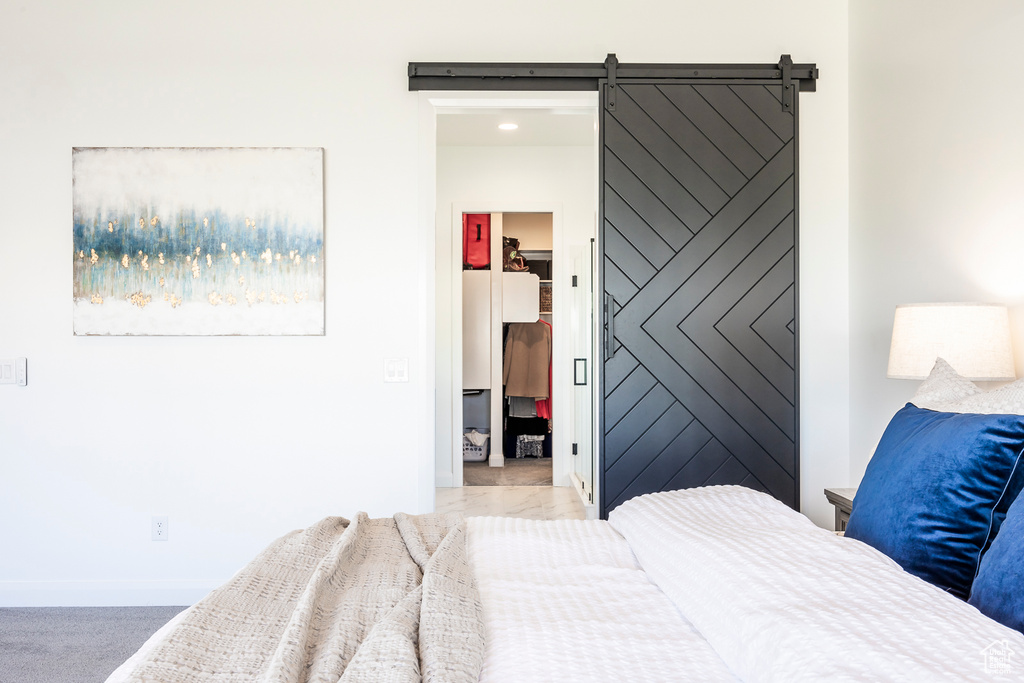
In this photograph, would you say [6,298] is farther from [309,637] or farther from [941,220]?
[941,220]

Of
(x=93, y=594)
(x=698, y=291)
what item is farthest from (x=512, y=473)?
(x=93, y=594)

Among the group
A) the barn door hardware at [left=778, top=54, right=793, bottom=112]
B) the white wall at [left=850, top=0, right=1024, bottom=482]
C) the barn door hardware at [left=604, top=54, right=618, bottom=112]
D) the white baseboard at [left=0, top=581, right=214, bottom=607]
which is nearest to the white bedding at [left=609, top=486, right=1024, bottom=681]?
→ the white wall at [left=850, top=0, right=1024, bottom=482]

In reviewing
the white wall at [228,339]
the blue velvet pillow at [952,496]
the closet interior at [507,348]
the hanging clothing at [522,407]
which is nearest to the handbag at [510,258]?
the closet interior at [507,348]

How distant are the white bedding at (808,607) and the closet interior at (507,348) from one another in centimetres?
394

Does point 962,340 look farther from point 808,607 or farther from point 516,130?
point 516,130

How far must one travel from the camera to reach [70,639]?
2574 mm

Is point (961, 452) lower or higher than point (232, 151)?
lower

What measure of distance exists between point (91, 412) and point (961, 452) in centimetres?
324

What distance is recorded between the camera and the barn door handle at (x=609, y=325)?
9.62 ft

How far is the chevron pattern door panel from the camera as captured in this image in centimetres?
294

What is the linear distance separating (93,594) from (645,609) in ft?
9.02

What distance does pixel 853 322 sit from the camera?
2979 millimetres

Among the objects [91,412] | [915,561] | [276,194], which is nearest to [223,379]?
[91,412]

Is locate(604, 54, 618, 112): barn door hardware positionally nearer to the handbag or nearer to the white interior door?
the white interior door
